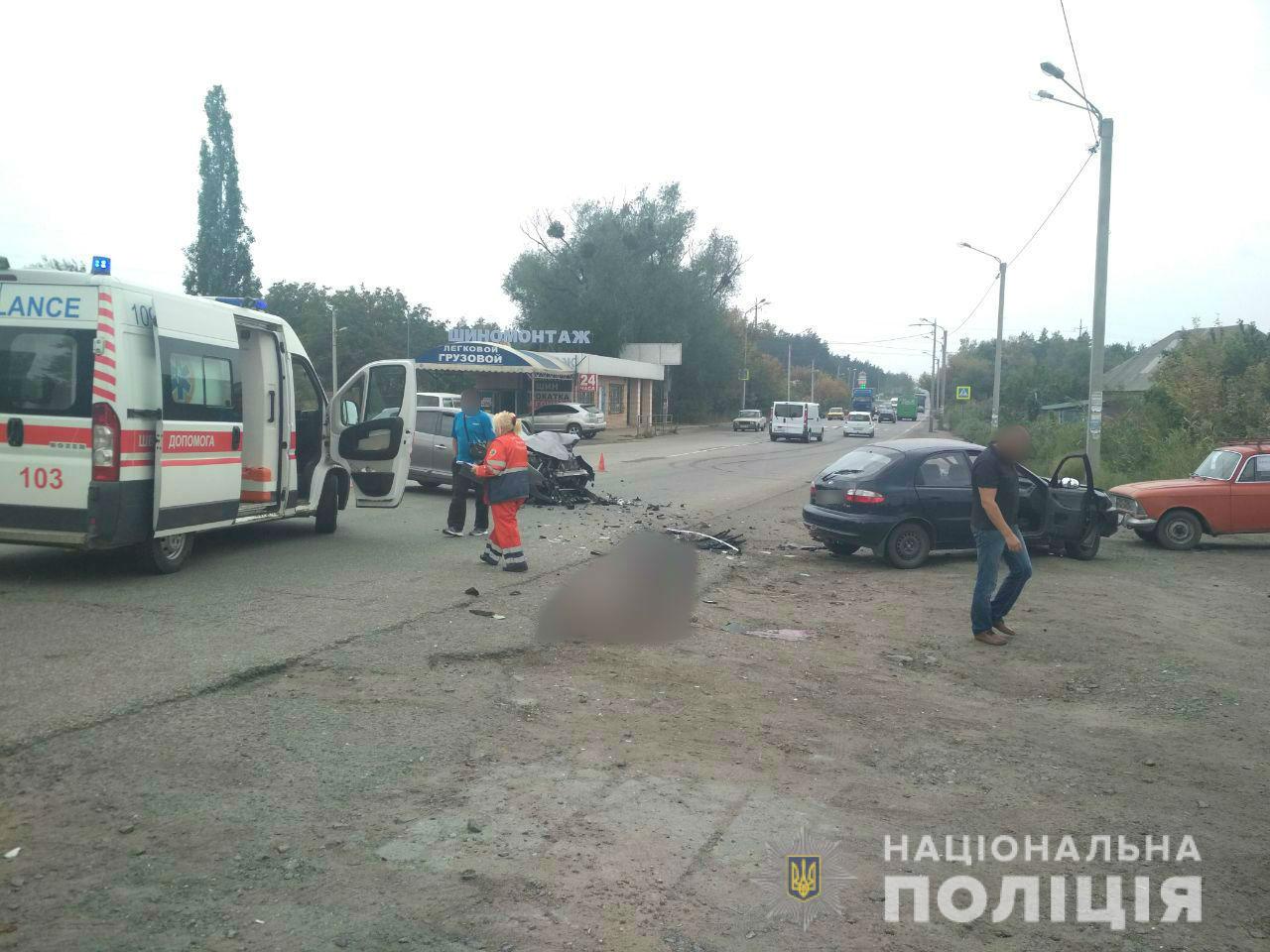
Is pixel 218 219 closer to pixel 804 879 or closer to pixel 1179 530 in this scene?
pixel 1179 530

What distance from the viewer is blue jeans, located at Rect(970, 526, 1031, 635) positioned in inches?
Result: 324

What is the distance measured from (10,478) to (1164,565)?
43.3 feet

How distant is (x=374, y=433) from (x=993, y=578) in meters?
7.49

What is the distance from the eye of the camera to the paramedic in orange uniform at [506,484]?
10219 mm

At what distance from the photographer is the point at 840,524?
40.3 feet

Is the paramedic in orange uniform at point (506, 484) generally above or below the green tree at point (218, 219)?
below

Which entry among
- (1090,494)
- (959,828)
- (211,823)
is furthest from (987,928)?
(1090,494)

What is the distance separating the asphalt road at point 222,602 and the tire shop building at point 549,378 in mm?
23039

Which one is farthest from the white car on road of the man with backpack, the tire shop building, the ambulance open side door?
the ambulance open side door

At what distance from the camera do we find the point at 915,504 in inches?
478

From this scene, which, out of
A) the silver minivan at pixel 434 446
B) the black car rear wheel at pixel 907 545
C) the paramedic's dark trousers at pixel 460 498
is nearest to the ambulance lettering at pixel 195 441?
the paramedic's dark trousers at pixel 460 498

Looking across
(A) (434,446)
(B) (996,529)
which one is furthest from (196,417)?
(A) (434,446)

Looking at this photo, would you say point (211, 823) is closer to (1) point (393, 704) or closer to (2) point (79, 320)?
(1) point (393, 704)

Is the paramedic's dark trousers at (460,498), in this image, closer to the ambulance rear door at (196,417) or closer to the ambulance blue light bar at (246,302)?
the ambulance blue light bar at (246,302)
